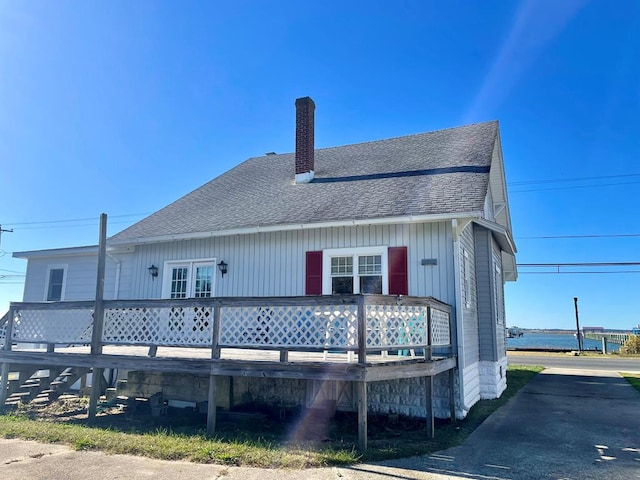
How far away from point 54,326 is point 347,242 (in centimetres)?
578

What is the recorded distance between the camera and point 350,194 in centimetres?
1041

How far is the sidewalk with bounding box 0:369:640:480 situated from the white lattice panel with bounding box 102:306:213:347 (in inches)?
75.2

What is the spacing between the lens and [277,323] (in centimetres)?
650

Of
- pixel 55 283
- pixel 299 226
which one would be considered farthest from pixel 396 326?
pixel 55 283

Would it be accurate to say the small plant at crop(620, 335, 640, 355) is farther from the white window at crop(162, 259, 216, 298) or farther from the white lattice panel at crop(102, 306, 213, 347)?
the white lattice panel at crop(102, 306, 213, 347)

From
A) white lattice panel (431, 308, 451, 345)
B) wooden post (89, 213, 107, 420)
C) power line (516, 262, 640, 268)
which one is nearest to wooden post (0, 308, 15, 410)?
wooden post (89, 213, 107, 420)

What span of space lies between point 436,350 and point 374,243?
7.59 ft

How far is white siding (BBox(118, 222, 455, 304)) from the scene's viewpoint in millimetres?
8525

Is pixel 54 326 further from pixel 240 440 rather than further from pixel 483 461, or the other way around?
pixel 483 461

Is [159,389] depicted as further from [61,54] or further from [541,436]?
[61,54]

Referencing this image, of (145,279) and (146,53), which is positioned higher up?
(146,53)

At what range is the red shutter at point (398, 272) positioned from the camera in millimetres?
8617

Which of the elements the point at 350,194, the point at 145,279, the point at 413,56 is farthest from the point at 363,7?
the point at 145,279

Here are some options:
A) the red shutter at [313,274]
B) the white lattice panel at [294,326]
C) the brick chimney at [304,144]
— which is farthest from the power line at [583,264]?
the white lattice panel at [294,326]
